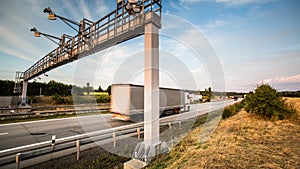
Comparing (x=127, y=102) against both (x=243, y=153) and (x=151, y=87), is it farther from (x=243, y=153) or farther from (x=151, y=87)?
(x=243, y=153)

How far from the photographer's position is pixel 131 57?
7.14 m

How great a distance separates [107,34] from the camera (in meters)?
6.00

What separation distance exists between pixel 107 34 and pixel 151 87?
326cm

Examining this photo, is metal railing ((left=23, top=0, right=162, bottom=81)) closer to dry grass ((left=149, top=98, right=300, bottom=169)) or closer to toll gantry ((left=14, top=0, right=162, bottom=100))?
toll gantry ((left=14, top=0, right=162, bottom=100))

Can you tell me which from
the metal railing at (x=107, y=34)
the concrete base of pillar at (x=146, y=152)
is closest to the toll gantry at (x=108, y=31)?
the metal railing at (x=107, y=34)

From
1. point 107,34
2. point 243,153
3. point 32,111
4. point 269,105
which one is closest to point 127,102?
point 107,34

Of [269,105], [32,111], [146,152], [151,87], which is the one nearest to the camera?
[146,152]

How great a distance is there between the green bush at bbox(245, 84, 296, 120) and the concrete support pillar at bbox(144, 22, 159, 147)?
7855 millimetres

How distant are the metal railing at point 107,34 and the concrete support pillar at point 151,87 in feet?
1.28

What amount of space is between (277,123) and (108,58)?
31.2 feet

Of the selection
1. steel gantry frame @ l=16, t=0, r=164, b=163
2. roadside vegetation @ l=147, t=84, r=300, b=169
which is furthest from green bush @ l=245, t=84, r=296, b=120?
steel gantry frame @ l=16, t=0, r=164, b=163

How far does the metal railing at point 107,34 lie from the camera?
4512mm

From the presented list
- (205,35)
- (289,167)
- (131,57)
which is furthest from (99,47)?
(289,167)

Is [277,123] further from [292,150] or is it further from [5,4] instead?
[5,4]
